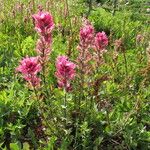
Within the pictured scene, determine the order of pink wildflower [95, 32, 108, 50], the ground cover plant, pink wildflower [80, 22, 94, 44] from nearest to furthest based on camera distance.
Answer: the ground cover plant
pink wildflower [80, 22, 94, 44]
pink wildflower [95, 32, 108, 50]

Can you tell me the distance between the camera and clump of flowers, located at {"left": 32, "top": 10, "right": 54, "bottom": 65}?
296 cm

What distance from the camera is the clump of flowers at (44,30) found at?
116 inches

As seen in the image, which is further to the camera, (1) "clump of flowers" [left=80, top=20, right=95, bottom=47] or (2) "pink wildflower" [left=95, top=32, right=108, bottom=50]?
(2) "pink wildflower" [left=95, top=32, right=108, bottom=50]

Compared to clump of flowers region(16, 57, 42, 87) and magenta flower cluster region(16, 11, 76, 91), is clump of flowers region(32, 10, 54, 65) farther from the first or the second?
clump of flowers region(16, 57, 42, 87)

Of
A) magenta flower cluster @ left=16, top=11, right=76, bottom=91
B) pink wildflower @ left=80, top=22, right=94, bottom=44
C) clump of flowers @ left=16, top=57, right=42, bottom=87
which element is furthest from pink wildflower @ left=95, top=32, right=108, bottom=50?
clump of flowers @ left=16, top=57, right=42, bottom=87

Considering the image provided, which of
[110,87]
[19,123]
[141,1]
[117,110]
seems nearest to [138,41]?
[110,87]

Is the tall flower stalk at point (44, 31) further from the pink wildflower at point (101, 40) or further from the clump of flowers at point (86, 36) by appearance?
the pink wildflower at point (101, 40)

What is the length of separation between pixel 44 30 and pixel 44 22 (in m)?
0.07

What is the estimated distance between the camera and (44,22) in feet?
9.74

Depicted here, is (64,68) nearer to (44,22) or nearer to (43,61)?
(43,61)

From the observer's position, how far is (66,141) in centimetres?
352

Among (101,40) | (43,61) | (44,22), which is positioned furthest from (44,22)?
(101,40)

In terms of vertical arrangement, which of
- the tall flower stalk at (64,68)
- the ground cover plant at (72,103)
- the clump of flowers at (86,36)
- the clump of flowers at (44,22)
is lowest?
the ground cover plant at (72,103)

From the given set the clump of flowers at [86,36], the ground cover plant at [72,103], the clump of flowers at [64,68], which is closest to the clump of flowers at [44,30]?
the ground cover plant at [72,103]
